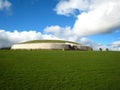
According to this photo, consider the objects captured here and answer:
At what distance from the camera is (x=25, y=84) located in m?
14.0

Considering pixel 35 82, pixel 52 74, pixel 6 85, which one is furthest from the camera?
pixel 52 74

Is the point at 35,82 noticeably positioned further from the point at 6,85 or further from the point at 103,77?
the point at 103,77

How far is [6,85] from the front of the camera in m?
13.4

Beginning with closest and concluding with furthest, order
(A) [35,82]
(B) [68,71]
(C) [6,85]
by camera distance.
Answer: (C) [6,85] → (A) [35,82] → (B) [68,71]

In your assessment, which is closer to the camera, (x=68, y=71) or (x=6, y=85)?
(x=6, y=85)

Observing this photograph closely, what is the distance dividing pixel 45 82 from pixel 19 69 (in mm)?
4078

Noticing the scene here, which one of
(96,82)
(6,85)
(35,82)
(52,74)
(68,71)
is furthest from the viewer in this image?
(68,71)

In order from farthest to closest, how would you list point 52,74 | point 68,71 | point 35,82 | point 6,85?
point 68,71 < point 52,74 < point 35,82 < point 6,85

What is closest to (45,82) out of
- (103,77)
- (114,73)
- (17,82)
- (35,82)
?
(35,82)

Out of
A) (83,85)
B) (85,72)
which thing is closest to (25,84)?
(83,85)

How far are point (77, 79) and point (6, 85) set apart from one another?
544 cm

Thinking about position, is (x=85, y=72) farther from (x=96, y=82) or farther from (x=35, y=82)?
(x=35, y=82)

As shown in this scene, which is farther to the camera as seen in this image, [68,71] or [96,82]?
[68,71]

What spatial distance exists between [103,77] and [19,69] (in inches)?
283
